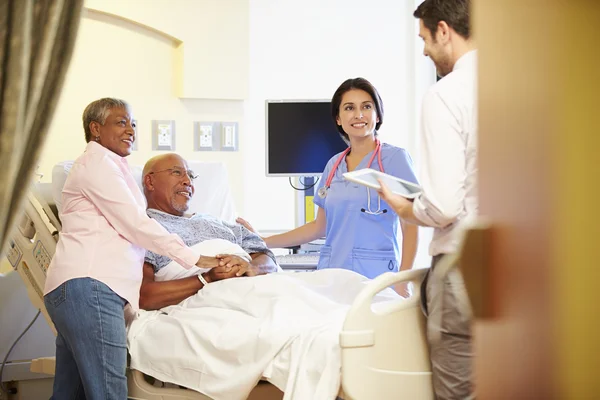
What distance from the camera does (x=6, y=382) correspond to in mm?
3496

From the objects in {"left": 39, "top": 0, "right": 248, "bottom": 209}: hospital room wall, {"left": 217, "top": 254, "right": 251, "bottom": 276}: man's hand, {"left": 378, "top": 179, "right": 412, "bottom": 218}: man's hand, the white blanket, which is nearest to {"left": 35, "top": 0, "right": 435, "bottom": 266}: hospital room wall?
{"left": 39, "top": 0, "right": 248, "bottom": 209}: hospital room wall

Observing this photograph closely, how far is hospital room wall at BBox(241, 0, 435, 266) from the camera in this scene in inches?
188

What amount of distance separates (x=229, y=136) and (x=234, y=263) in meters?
1.44

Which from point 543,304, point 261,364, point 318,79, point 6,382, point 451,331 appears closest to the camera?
point 543,304

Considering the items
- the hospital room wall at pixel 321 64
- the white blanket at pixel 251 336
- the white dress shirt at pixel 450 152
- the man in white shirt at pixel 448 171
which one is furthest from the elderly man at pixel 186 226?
the hospital room wall at pixel 321 64

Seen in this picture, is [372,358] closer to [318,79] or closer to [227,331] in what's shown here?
[227,331]

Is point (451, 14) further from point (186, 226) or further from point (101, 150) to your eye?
point (186, 226)

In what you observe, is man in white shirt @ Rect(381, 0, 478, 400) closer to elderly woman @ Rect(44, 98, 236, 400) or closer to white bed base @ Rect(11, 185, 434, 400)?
white bed base @ Rect(11, 185, 434, 400)

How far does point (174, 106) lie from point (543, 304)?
3.61m

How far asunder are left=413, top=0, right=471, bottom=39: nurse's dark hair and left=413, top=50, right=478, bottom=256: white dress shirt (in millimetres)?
108

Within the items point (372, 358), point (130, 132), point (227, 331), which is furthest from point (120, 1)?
point (372, 358)

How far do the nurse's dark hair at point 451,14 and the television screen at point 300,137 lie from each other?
2199mm

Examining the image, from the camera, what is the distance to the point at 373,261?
2.96m

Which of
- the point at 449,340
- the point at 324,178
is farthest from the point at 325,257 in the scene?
the point at 449,340
